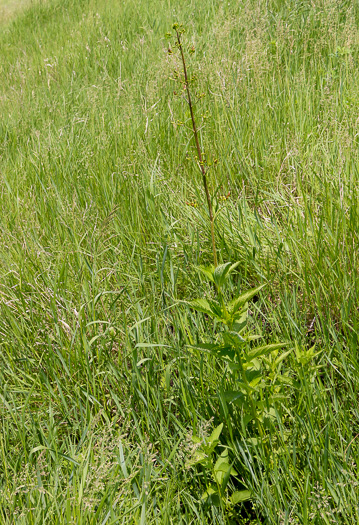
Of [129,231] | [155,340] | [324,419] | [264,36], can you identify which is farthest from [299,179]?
[264,36]

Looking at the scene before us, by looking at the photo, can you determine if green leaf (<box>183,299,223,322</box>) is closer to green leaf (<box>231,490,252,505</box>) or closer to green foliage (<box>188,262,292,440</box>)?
green foliage (<box>188,262,292,440</box>)

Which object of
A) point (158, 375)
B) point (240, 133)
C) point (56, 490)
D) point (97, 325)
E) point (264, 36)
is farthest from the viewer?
point (264, 36)

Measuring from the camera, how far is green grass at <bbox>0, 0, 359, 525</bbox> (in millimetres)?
1200

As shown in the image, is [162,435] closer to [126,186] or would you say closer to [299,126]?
[126,186]

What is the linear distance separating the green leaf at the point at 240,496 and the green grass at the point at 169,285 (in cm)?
2

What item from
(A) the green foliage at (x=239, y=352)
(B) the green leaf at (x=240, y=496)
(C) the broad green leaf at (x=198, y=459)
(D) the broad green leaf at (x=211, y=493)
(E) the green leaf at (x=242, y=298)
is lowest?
(B) the green leaf at (x=240, y=496)

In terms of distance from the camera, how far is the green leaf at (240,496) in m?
1.17

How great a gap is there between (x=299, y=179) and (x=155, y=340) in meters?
1.05

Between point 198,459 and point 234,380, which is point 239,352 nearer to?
point 234,380

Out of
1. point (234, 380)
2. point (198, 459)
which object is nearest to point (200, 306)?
point (234, 380)

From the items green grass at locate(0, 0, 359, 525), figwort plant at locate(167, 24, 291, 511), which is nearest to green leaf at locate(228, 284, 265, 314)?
figwort plant at locate(167, 24, 291, 511)

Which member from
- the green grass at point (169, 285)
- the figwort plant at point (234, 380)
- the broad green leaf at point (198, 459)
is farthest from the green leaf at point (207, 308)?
the broad green leaf at point (198, 459)

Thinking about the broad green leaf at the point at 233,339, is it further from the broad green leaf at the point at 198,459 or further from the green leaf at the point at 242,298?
the broad green leaf at the point at 198,459

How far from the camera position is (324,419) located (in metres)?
1.26
